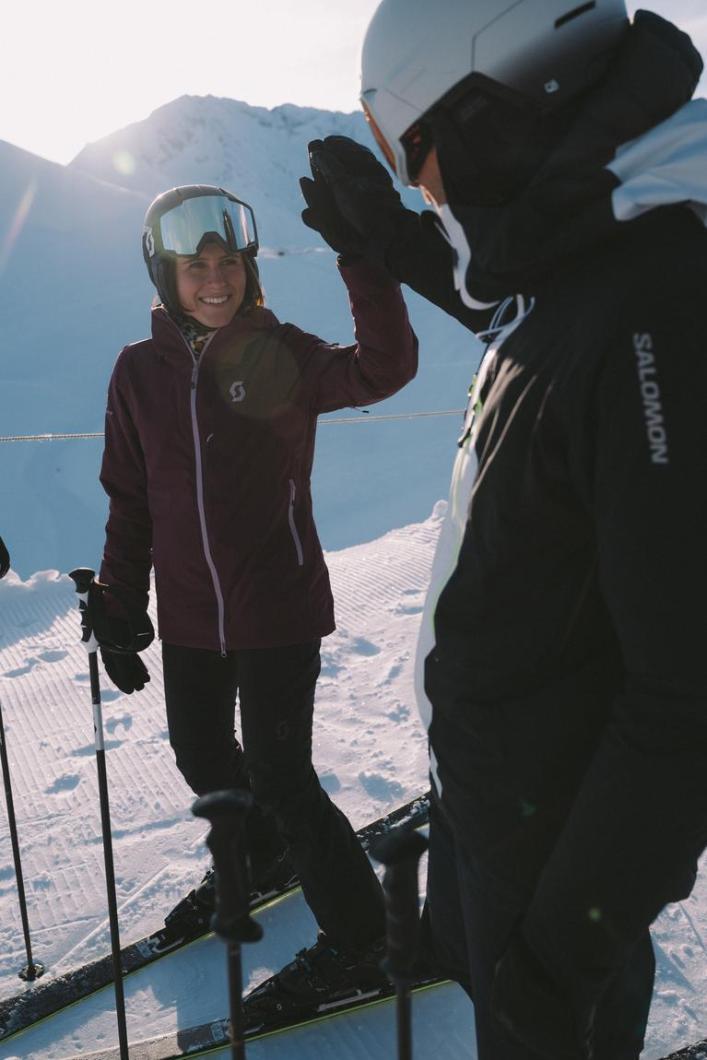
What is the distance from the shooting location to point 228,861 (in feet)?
3.10

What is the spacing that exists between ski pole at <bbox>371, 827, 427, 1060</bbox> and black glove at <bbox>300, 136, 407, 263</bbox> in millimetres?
1164

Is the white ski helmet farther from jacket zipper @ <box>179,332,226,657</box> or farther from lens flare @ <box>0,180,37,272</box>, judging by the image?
lens flare @ <box>0,180,37,272</box>

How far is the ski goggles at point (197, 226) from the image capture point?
2.10 m

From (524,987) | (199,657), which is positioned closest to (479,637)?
(524,987)

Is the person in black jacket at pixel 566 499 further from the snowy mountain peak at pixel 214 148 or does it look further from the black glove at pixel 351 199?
the snowy mountain peak at pixel 214 148

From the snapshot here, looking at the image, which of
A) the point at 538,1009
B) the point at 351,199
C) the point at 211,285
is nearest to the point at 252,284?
the point at 211,285

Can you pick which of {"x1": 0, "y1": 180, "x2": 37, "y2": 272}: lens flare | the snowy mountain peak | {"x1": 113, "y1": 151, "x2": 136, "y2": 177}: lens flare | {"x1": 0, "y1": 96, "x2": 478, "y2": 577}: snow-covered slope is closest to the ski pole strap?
{"x1": 0, "y1": 96, "x2": 478, "y2": 577}: snow-covered slope

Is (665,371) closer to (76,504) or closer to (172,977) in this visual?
(172,977)

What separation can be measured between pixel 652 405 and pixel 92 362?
25087mm

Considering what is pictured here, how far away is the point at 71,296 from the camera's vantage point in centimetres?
2508

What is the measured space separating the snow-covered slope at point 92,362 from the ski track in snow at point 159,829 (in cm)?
1202

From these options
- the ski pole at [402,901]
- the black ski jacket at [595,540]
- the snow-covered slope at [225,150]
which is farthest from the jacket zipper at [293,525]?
the snow-covered slope at [225,150]

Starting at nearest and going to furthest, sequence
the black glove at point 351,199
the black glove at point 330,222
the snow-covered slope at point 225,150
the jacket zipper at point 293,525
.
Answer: the black glove at point 351,199
the black glove at point 330,222
the jacket zipper at point 293,525
the snow-covered slope at point 225,150

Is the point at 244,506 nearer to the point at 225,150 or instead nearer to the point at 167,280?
the point at 167,280
